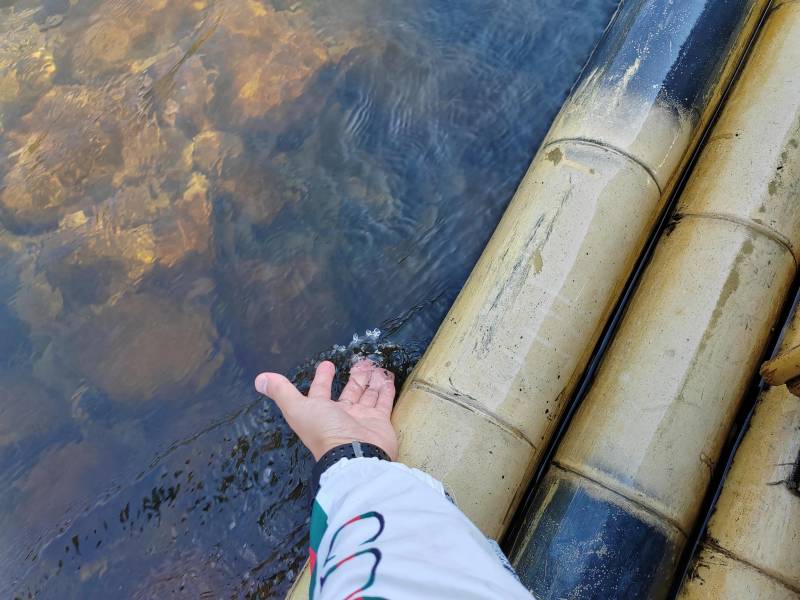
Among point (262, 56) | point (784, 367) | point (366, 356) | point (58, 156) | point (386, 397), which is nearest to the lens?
point (784, 367)

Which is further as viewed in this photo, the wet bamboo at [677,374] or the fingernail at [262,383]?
the fingernail at [262,383]

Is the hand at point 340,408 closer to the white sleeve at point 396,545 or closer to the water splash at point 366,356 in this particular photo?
the water splash at point 366,356

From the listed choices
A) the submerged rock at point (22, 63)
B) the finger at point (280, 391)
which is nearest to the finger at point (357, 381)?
the finger at point (280, 391)

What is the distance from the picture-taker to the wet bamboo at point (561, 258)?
6.34ft

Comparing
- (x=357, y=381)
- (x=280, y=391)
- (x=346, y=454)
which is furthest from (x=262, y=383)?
(x=346, y=454)

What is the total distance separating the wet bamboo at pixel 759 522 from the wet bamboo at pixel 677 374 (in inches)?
3.1

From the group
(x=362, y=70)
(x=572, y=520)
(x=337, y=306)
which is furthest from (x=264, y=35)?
(x=572, y=520)

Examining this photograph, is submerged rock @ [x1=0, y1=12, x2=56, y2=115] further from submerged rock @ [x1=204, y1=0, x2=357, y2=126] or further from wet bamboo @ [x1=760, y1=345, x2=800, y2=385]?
wet bamboo @ [x1=760, y1=345, x2=800, y2=385]

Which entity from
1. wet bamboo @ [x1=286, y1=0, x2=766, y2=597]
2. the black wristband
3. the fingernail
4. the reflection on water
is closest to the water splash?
the reflection on water

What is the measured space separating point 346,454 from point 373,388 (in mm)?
534

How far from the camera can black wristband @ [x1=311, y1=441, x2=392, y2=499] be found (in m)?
1.75

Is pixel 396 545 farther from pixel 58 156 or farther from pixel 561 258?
pixel 58 156

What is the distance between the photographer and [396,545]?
122 cm

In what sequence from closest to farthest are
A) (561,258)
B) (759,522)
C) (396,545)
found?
(396,545), (759,522), (561,258)
